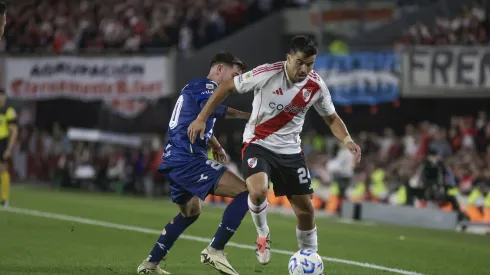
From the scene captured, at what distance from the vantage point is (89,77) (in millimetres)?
29000

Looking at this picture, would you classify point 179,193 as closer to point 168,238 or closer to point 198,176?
point 198,176

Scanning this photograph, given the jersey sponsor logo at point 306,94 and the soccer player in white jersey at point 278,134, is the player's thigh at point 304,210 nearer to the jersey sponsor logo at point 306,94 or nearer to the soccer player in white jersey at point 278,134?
the soccer player in white jersey at point 278,134

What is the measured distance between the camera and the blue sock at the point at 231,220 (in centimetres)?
954

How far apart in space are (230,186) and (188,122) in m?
0.78

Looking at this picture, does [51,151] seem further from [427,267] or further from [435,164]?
[427,267]

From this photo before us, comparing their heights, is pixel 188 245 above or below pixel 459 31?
below

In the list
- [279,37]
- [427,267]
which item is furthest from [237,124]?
[427,267]

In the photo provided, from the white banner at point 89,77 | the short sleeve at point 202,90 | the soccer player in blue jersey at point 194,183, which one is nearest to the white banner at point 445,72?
the white banner at point 89,77

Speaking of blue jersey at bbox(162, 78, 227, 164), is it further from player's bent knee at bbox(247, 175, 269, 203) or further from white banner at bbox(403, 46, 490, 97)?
white banner at bbox(403, 46, 490, 97)

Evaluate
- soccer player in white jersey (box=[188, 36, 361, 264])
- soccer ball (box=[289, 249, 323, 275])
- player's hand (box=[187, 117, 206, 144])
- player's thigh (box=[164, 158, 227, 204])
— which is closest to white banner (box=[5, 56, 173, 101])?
player's thigh (box=[164, 158, 227, 204])

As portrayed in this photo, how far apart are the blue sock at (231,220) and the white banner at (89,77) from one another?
18.6 meters

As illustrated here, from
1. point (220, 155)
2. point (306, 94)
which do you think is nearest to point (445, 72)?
point (220, 155)

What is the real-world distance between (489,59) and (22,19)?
15.6 meters

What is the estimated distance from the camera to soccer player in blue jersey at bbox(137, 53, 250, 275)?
9570 mm
